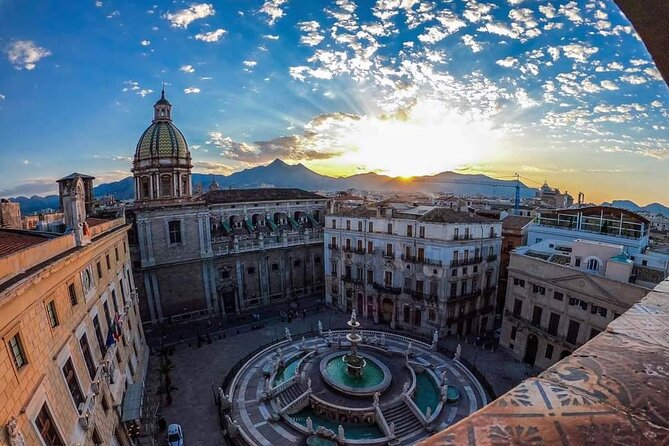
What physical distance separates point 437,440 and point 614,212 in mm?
36919

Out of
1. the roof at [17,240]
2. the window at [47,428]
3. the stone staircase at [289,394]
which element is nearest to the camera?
the window at [47,428]

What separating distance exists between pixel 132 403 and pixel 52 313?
9.01 meters

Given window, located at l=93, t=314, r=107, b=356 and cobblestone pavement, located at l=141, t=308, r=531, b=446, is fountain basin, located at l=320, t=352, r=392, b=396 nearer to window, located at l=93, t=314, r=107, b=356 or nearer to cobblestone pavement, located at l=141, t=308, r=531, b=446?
cobblestone pavement, located at l=141, t=308, r=531, b=446

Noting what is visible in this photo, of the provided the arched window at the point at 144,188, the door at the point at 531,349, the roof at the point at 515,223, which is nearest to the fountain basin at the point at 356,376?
the door at the point at 531,349

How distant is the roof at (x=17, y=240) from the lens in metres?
10.6

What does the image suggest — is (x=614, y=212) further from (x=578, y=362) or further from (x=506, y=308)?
(x=578, y=362)

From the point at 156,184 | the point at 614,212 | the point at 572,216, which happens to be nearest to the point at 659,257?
the point at 614,212

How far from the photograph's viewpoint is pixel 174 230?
36.6m

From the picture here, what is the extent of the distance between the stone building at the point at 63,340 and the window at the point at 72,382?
0.04 m

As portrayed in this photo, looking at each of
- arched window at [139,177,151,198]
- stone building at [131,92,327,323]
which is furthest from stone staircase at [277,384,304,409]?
arched window at [139,177,151,198]

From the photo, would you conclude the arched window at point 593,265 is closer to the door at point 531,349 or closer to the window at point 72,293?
the door at point 531,349

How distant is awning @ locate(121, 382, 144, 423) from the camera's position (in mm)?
17266

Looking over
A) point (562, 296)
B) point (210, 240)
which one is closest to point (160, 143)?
point (210, 240)

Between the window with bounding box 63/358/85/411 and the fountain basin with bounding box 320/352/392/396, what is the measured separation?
14538 millimetres
